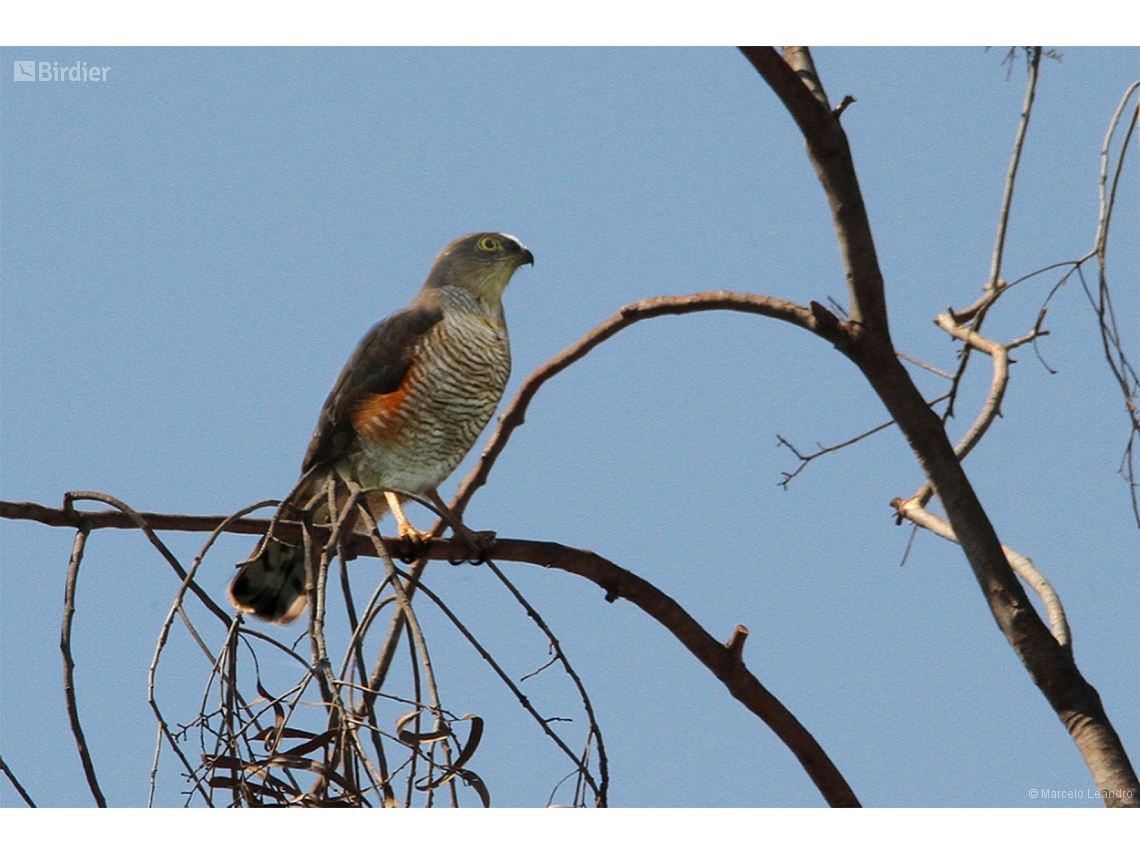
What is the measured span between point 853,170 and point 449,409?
221 cm

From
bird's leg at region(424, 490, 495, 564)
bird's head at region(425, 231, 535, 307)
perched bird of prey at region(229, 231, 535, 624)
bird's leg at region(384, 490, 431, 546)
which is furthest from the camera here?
bird's head at region(425, 231, 535, 307)

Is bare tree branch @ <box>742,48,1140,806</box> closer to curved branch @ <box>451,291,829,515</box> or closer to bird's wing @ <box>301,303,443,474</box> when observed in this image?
curved branch @ <box>451,291,829,515</box>

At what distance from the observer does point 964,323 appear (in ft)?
14.1

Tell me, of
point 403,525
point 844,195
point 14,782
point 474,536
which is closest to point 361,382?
point 403,525

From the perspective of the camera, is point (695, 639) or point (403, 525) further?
point (403, 525)

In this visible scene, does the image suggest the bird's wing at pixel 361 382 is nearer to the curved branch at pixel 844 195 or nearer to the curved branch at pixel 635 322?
the curved branch at pixel 635 322

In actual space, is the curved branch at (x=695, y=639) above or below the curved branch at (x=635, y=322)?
below

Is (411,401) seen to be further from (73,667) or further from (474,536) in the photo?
(73,667)

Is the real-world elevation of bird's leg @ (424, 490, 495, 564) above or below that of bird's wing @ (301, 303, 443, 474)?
below

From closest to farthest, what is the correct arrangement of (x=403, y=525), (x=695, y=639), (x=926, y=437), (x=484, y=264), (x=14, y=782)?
(x=14, y=782) < (x=926, y=437) < (x=695, y=639) < (x=403, y=525) < (x=484, y=264)

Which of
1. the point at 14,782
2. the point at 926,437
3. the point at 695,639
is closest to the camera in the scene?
the point at 14,782

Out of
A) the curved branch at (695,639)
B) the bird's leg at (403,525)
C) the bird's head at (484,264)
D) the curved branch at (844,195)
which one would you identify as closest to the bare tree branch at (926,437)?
the curved branch at (844,195)

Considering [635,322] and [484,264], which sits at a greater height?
[484,264]

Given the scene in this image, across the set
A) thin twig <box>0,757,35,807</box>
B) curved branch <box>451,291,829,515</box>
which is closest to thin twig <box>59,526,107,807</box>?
thin twig <box>0,757,35,807</box>
